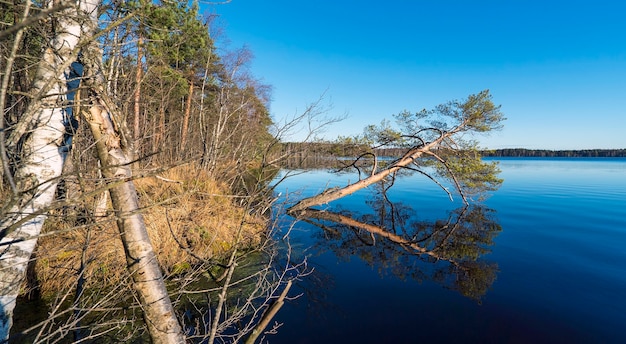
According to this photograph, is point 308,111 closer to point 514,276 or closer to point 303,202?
point 514,276

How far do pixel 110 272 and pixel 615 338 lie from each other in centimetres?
757

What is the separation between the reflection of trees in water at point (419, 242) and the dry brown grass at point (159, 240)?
289cm

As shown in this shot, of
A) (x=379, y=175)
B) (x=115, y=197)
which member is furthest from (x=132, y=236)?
(x=379, y=175)

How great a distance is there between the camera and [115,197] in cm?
178

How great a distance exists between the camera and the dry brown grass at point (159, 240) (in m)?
3.67

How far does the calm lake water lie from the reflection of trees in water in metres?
0.05

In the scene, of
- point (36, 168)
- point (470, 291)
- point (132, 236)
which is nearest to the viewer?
point (36, 168)

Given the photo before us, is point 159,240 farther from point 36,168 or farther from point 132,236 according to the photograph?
point 36,168

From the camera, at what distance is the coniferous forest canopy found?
1.30 m

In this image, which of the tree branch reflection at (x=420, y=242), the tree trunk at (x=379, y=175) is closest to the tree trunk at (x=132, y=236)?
the tree branch reflection at (x=420, y=242)

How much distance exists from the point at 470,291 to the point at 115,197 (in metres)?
5.68

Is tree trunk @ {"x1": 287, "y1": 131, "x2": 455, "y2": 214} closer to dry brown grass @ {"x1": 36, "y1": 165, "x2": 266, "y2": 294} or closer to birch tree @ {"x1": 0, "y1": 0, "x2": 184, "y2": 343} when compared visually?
dry brown grass @ {"x1": 36, "y1": 165, "x2": 266, "y2": 294}

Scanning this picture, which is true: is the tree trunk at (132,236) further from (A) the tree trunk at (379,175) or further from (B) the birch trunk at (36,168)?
(A) the tree trunk at (379,175)

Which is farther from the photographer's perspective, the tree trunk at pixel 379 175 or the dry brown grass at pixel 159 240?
the tree trunk at pixel 379 175
